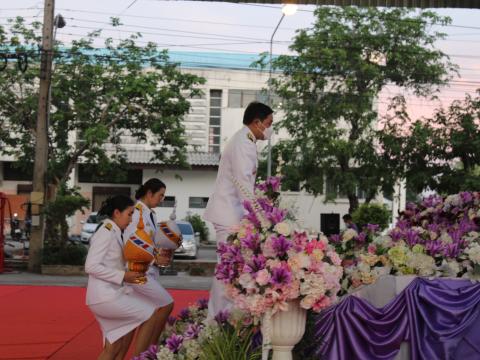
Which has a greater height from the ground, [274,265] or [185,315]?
[274,265]

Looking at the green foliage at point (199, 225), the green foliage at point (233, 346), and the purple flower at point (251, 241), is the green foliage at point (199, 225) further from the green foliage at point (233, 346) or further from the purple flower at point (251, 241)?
the purple flower at point (251, 241)

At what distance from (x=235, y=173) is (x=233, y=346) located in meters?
1.28

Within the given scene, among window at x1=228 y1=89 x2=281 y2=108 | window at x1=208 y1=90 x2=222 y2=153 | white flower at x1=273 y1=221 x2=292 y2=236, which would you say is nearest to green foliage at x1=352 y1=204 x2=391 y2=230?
white flower at x1=273 y1=221 x2=292 y2=236

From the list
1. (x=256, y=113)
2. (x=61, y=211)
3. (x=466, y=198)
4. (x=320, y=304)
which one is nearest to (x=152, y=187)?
(x=256, y=113)

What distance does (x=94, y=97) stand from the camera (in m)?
20.8

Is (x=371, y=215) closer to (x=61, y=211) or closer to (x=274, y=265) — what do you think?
(x=61, y=211)

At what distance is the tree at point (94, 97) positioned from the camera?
20.4 metres

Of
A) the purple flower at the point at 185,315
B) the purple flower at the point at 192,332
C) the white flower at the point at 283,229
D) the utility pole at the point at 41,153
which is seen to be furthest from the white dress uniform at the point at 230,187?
the utility pole at the point at 41,153

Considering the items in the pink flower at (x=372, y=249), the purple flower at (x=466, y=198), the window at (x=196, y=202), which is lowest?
the window at (x=196, y=202)

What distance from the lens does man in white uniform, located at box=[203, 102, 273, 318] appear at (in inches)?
213

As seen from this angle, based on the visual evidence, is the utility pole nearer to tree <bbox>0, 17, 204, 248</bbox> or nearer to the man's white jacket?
tree <bbox>0, 17, 204, 248</bbox>

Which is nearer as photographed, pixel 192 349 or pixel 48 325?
pixel 192 349

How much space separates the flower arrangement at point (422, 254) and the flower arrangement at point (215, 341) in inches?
32.9

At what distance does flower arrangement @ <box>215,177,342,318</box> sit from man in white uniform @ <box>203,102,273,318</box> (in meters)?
0.92
